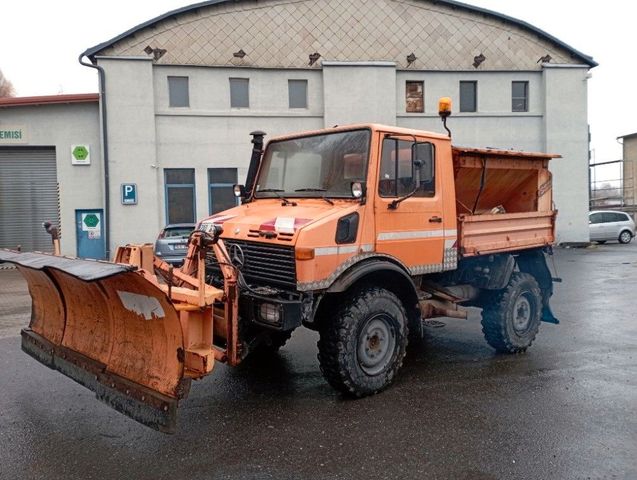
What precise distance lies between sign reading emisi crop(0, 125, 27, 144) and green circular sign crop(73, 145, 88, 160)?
5.85 ft

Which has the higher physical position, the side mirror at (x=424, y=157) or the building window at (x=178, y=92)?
the building window at (x=178, y=92)

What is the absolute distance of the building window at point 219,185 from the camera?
1964 cm

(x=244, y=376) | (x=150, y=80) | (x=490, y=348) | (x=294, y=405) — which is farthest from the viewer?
(x=150, y=80)

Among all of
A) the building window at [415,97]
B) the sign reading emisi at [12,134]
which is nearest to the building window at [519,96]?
the building window at [415,97]

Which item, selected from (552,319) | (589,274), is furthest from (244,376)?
(589,274)

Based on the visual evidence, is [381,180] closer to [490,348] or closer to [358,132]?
[358,132]

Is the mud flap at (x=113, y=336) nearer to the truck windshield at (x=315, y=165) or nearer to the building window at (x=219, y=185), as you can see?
the truck windshield at (x=315, y=165)

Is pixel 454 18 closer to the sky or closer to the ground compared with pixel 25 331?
closer to the sky

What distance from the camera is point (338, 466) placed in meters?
3.81

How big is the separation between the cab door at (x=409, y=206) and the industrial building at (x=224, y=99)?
14.6 metres

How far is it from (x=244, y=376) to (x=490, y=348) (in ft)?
10.8

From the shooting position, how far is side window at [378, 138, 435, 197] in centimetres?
525

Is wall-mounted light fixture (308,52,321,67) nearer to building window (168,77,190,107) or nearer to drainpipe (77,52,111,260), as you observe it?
building window (168,77,190,107)

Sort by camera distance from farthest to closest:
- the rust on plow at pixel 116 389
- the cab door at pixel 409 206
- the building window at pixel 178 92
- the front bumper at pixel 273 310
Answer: the building window at pixel 178 92 < the cab door at pixel 409 206 < the front bumper at pixel 273 310 < the rust on plow at pixel 116 389
